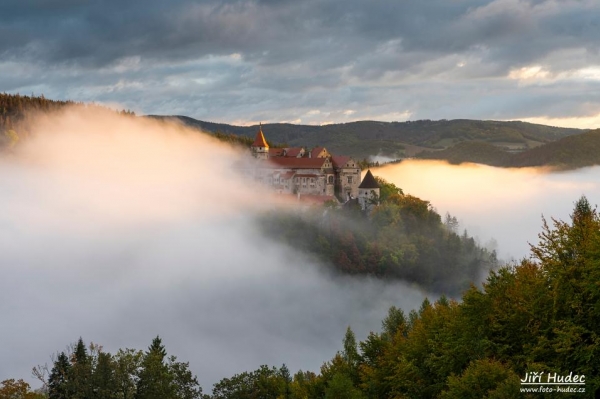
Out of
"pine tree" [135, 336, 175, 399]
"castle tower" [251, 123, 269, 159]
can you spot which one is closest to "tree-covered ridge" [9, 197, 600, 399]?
"pine tree" [135, 336, 175, 399]

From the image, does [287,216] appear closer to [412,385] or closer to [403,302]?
[403,302]

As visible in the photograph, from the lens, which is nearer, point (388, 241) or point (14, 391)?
point (14, 391)

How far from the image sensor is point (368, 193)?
554 ft

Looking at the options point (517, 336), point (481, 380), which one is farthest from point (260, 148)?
point (481, 380)

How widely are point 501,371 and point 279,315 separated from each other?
549 ft

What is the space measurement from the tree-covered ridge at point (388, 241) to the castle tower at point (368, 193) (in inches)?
88.5

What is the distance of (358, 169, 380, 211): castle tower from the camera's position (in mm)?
168250

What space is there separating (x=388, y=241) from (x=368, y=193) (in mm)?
15220

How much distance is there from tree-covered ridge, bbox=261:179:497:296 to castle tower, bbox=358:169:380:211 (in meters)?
2.25

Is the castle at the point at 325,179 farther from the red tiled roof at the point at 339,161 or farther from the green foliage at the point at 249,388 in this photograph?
the green foliage at the point at 249,388

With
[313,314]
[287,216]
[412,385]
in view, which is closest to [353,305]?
[313,314]

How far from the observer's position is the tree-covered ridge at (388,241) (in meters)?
169

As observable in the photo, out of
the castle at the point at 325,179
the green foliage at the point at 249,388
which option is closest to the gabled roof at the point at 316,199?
the castle at the point at 325,179

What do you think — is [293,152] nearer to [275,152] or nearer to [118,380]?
[275,152]
